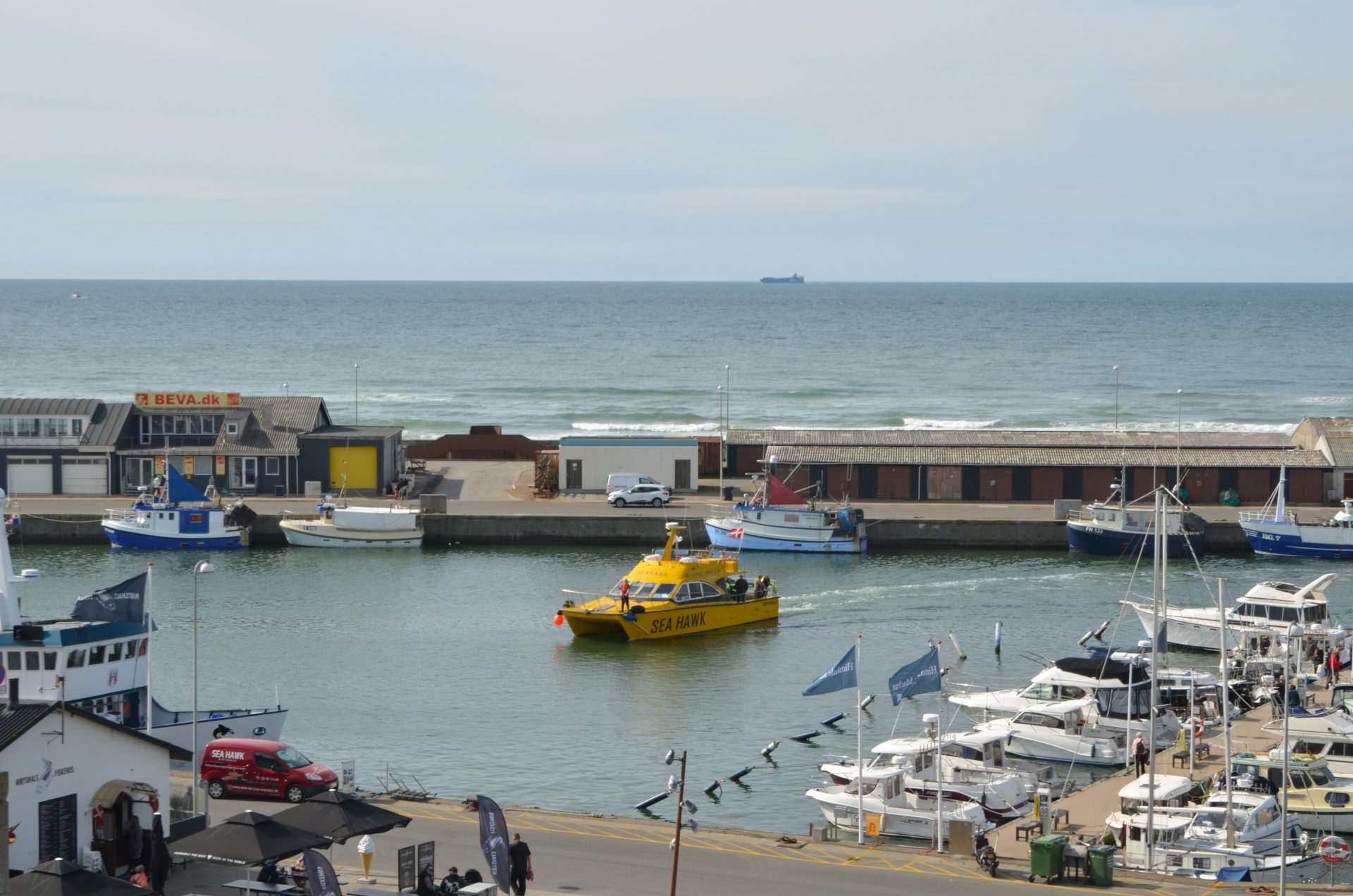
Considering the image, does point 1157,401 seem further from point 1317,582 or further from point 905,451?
point 1317,582

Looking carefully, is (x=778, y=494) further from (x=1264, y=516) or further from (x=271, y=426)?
(x=271, y=426)

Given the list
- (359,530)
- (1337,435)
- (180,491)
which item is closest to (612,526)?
(359,530)

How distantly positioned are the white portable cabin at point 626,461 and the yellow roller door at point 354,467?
7.53m

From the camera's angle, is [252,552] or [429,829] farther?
[252,552]

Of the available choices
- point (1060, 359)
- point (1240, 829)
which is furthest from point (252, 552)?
point (1060, 359)

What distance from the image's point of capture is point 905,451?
7081 cm

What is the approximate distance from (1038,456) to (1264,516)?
941 cm

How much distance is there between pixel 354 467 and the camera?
230 ft

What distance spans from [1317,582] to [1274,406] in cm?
7417

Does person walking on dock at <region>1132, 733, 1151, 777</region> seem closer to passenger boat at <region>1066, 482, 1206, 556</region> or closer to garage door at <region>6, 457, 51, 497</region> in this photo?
passenger boat at <region>1066, 482, 1206, 556</region>

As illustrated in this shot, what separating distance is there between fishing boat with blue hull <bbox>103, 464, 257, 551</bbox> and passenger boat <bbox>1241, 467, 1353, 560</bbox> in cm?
3628

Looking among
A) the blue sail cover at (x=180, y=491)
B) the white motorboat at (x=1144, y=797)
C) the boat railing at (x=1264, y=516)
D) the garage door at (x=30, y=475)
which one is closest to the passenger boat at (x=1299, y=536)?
the boat railing at (x=1264, y=516)

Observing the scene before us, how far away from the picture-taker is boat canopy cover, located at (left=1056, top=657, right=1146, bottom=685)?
3884 cm

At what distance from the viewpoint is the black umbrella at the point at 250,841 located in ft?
77.8
